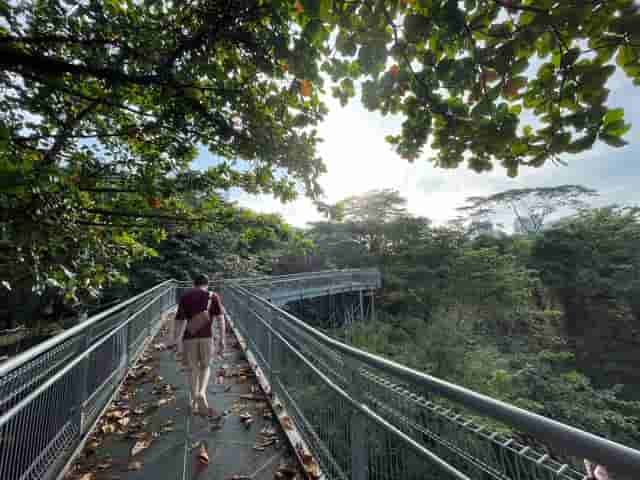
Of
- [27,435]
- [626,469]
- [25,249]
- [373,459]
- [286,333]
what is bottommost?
[373,459]

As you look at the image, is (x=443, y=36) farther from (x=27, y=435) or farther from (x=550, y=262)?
(x=550, y=262)

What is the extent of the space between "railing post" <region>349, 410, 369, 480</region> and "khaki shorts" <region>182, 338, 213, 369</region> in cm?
237

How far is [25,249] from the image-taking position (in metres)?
2.23

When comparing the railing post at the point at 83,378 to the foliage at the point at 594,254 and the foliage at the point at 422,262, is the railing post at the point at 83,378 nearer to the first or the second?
the foliage at the point at 422,262

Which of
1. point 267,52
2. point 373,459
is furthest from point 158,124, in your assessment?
point 373,459

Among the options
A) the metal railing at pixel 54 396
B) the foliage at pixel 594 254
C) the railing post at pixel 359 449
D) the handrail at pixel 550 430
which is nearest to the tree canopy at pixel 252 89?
the metal railing at pixel 54 396

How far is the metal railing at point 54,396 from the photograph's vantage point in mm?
1864

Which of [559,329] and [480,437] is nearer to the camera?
[480,437]

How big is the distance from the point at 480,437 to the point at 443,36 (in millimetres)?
2107

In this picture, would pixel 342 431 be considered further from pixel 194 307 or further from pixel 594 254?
pixel 594 254

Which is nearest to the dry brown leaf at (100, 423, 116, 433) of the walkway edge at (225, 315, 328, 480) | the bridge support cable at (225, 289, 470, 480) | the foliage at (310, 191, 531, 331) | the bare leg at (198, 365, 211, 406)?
the bare leg at (198, 365, 211, 406)

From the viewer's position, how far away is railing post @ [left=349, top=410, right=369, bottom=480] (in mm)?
1854

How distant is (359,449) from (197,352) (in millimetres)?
2537

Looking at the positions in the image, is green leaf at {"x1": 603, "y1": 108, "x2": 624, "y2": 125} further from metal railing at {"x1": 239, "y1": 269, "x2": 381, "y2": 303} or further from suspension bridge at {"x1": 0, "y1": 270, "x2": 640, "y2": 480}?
metal railing at {"x1": 239, "y1": 269, "x2": 381, "y2": 303}
